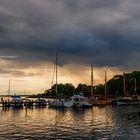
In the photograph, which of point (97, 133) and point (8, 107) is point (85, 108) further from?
point (97, 133)

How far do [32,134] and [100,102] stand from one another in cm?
9810

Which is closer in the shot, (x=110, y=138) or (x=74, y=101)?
(x=110, y=138)

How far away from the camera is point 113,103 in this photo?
535 ft

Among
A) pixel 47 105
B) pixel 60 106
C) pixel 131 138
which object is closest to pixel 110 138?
pixel 131 138

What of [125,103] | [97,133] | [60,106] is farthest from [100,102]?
[97,133]

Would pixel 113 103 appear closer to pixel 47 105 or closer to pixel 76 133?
pixel 47 105

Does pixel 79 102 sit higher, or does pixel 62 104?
pixel 79 102

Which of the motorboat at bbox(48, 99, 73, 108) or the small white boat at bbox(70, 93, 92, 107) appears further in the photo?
the small white boat at bbox(70, 93, 92, 107)

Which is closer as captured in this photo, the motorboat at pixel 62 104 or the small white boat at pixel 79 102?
the motorboat at pixel 62 104

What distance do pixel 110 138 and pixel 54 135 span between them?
331 inches

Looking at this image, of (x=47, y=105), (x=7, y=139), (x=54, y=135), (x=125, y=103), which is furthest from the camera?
(x=125, y=103)

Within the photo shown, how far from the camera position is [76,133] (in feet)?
178

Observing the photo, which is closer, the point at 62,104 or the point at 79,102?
the point at 62,104

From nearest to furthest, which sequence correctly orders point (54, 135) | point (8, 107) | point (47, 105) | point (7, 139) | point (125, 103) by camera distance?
point (7, 139), point (54, 135), point (8, 107), point (47, 105), point (125, 103)
